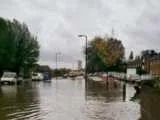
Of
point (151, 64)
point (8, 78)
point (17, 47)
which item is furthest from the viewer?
point (151, 64)

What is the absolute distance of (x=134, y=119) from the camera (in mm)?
20781

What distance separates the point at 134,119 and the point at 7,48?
54.9 metres

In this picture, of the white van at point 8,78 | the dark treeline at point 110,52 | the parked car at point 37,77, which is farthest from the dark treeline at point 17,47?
the dark treeline at point 110,52

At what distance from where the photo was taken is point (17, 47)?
8156 cm

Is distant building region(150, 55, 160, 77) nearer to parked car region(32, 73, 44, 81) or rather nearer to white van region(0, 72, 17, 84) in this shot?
parked car region(32, 73, 44, 81)

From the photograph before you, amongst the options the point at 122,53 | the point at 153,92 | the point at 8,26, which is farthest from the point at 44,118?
the point at 122,53

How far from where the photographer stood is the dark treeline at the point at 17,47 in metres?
73.2

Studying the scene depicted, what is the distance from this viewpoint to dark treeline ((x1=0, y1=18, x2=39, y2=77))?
240ft

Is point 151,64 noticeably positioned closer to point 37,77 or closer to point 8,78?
point 37,77

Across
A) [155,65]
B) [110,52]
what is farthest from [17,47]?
[155,65]

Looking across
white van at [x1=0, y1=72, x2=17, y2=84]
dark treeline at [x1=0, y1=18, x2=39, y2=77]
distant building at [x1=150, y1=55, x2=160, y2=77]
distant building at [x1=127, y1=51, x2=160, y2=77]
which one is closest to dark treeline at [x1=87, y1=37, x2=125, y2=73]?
distant building at [x1=127, y1=51, x2=160, y2=77]

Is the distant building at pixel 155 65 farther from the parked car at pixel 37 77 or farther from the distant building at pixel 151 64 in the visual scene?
the parked car at pixel 37 77

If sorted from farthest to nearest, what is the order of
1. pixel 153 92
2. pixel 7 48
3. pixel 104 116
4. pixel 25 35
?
pixel 25 35 → pixel 7 48 → pixel 153 92 → pixel 104 116

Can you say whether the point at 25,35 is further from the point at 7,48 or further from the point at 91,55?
the point at 91,55
